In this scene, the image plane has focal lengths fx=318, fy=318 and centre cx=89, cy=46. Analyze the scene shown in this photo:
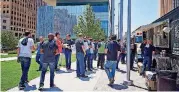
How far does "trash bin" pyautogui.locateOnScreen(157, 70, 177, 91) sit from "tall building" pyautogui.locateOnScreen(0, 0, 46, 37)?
109m

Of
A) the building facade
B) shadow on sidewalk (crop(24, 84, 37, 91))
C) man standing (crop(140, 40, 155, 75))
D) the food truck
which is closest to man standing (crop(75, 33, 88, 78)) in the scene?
man standing (crop(140, 40, 155, 75))

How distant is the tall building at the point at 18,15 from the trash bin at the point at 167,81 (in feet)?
358

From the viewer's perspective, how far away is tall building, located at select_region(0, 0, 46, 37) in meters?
122

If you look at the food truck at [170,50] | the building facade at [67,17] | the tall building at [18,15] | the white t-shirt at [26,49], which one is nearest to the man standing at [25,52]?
the white t-shirt at [26,49]

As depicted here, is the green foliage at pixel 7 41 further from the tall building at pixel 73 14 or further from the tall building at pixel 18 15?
the tall building at pixel 73 14

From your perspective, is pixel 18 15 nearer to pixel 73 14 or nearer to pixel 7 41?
pixel 73 14

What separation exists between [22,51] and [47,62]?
96 centimetres

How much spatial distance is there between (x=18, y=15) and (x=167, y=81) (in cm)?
12740

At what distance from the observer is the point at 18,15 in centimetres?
13175

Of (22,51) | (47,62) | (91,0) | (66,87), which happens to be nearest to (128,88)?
(66,87)

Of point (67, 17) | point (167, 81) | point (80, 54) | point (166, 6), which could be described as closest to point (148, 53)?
point (80, 54)

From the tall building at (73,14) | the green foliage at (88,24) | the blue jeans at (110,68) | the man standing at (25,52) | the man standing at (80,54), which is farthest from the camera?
the tall building at (73,14)

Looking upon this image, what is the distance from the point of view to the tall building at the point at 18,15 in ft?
399

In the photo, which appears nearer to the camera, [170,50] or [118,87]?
[118,87]
